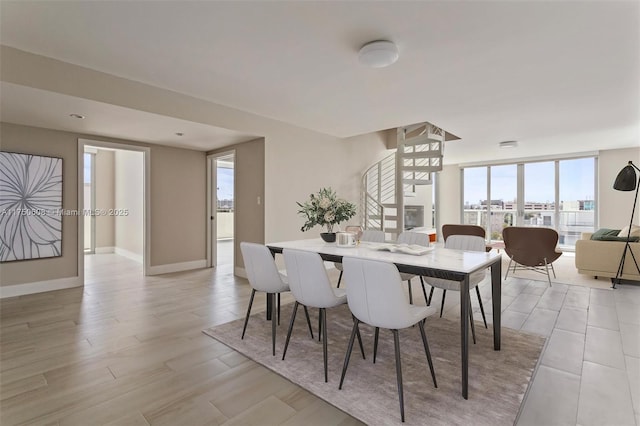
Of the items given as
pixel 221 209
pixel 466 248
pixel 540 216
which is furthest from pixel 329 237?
pixel 540 216

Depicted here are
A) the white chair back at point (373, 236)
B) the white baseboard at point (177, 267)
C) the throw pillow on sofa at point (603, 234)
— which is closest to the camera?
the white chair back at point (373, 236)

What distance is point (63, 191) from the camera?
4395mm

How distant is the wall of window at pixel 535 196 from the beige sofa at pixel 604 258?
139 inches

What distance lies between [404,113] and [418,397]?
3548 mm

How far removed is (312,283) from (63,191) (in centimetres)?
422

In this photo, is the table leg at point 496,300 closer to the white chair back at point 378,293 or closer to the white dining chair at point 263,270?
the white chair back at point 378,293

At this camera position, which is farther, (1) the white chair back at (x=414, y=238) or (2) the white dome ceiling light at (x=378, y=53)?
(1) the white chair back at (x=414, y=238)

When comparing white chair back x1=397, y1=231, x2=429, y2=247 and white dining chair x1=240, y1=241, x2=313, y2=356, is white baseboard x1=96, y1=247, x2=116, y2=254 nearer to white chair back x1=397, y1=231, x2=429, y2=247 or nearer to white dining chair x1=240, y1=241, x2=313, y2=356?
white dining chair x1=240, y1=241, x2=313, y2=356

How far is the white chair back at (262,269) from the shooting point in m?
2.57

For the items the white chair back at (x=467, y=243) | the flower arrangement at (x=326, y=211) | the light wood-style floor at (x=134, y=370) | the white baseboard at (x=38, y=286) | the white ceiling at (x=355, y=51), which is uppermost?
the white ceiling at (x=355, y=51)

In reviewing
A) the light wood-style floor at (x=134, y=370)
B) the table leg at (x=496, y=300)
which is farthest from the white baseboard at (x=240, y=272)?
the table leg at (x=496, y=300)

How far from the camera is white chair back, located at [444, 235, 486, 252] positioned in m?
3.09

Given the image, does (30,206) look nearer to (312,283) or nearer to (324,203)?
(324,203)

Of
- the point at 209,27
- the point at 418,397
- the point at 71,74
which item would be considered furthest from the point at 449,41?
the point at 71,74
